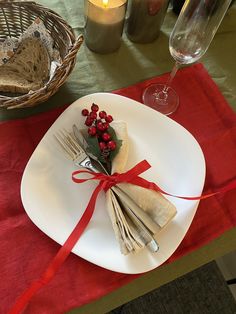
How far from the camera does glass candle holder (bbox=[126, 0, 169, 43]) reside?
0.65 meters

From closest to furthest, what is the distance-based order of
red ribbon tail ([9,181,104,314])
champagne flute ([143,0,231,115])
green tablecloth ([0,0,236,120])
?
red ribbon tail ([9,181,104,314]) → champagne flute ([143,0,231,115]) → green tablecloth ([0,0,236,120])

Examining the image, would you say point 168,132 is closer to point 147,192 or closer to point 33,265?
point 147,192

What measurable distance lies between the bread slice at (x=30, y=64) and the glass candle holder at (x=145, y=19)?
0.19 metres

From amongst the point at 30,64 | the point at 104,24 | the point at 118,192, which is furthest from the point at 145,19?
the point at 118,192

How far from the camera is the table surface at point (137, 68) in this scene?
1.81ft

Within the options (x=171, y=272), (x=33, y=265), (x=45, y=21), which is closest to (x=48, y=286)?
(x=33, y=265)

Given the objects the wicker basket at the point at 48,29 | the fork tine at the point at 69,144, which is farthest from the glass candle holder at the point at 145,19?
the fork tine at the point at 69,144

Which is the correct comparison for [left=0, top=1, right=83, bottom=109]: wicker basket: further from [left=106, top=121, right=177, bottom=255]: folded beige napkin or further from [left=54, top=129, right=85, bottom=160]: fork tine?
[left=106, top=121, right=177, bottom=255]: folded beige napkin

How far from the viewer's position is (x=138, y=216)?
0.48 m

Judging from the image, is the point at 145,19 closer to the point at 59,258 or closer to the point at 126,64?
the point at 126,64

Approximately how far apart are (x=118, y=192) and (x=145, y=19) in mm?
371

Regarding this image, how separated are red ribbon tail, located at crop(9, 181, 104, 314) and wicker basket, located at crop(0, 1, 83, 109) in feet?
0.54

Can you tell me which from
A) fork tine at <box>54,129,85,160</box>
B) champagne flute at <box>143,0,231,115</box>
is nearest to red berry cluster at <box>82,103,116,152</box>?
fork tine at <box>54,129,85,160</box>

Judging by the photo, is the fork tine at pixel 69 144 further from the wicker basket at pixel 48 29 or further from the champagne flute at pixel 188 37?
the champagne flute at pixel 188 37
